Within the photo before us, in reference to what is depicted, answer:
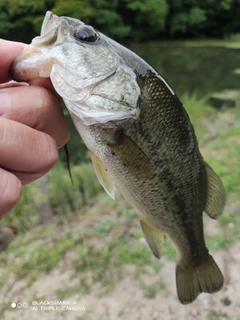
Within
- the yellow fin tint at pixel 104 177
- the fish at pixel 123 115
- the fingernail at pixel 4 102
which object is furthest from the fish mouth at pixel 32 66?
the yellow fin tint at pixel 104 177

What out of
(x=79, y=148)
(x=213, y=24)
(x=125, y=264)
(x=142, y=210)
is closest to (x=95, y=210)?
(x=125, y=264)

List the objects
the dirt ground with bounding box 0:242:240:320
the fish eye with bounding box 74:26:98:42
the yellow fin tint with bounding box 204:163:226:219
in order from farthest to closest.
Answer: the dirt ground with bounding box 0:242:240:320 → the yellow fin tint with bounding box 204:163:226:219 → the fish eye with bounding box 74:26:98:42

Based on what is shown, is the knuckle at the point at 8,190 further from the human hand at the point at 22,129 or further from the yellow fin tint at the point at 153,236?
the yellow fin tint at the point at 153,236

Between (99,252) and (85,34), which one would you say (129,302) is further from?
(85,34)

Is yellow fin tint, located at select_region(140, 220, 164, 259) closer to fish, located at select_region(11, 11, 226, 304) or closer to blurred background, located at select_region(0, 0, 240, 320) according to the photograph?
fish, located at select_region(11, 11, 226, 304)

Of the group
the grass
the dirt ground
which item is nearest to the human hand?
the grass

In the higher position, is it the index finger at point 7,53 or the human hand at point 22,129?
the index finger at point 7,53
